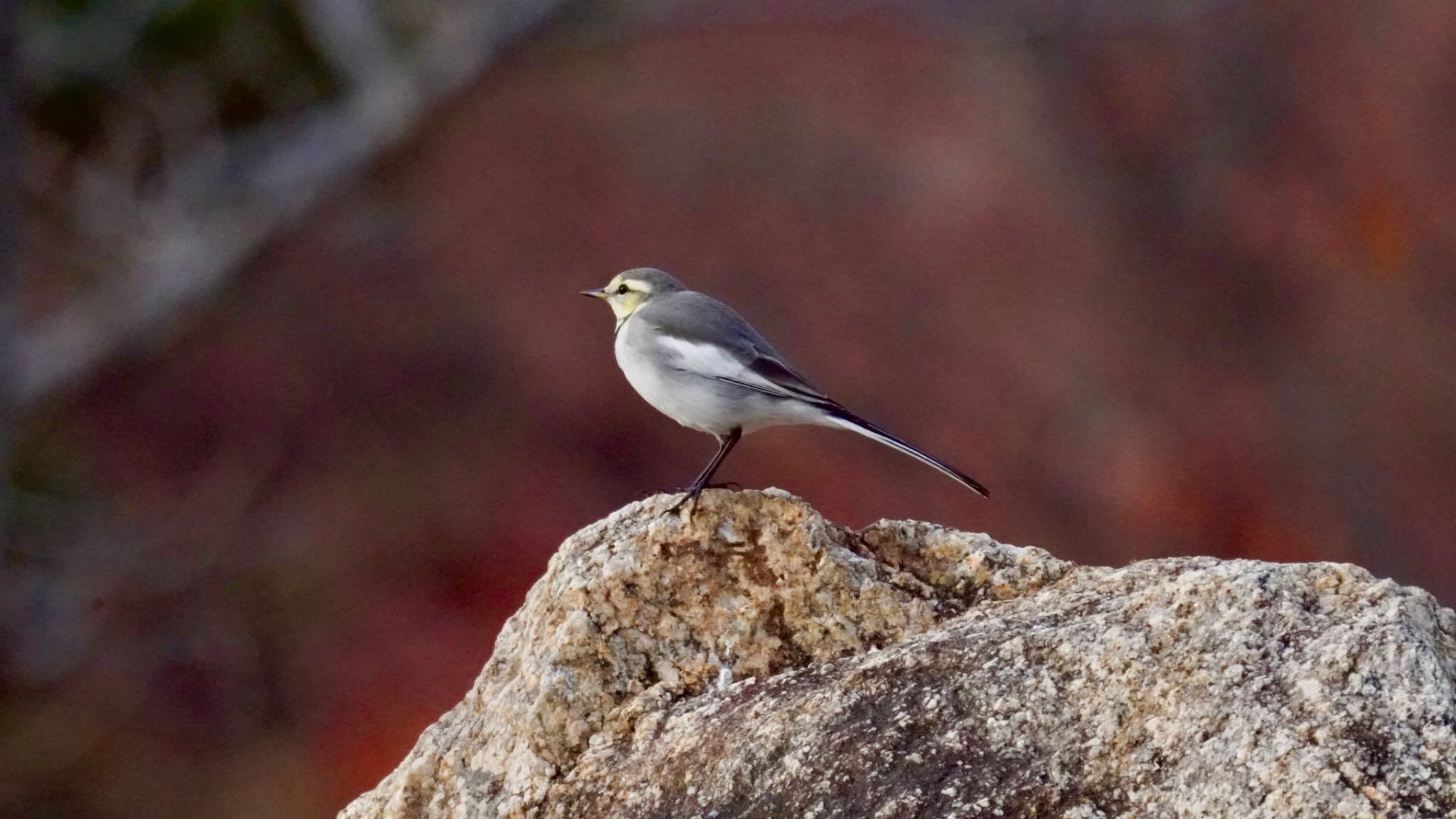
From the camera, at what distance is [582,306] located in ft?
67.5

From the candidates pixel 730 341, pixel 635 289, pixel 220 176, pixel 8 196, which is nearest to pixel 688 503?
pixel 730 341

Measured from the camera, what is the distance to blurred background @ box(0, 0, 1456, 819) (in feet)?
51.7

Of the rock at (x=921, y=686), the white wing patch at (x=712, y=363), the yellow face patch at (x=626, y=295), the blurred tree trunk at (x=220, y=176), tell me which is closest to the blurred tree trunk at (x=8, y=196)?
the blurred tree trunk at (x=220, y=176)

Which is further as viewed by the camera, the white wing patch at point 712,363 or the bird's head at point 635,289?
the bird's head at point 635,289

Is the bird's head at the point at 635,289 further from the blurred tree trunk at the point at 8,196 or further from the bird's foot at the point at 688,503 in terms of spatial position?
the blurred tree trunk at the point at 8,196

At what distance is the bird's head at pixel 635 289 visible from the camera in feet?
20.2

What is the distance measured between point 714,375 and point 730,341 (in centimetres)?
13

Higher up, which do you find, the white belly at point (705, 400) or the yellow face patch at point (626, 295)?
the yellow face patch at point (626, 295)

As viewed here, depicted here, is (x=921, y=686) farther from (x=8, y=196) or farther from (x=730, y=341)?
(x=8, y=196)

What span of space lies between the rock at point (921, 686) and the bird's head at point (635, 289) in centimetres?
167

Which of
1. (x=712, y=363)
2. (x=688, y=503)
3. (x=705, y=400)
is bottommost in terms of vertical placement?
(x=688, y=503)

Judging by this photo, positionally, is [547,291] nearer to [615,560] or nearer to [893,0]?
[893,0]

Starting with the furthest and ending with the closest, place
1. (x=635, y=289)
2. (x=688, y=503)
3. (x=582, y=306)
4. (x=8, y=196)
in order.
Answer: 1. (x=582, y=306)
2. (x=8, y=196)
3. (x=635, y=289)
4. (x=688, y=503)

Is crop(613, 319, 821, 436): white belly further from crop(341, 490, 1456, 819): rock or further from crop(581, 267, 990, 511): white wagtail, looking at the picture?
crop(341, 490, 1456, 819): rock
